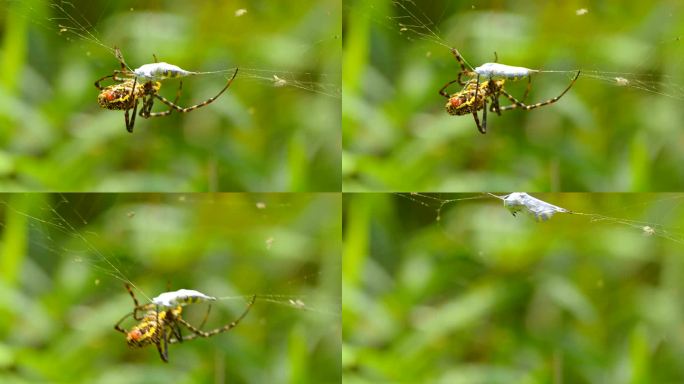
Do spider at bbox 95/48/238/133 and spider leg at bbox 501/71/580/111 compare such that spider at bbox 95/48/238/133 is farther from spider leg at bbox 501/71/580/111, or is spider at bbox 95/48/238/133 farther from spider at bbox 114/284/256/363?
spider leg at bbox 501/71/580/111

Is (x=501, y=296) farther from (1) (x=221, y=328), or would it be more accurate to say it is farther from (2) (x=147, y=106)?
(2) (x=147, y=106)

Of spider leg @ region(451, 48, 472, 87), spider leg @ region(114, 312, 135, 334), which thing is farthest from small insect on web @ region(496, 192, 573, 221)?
spider leg @ region(114, 312, 135, 334)

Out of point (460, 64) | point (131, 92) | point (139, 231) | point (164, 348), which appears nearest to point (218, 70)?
point (131, 92)

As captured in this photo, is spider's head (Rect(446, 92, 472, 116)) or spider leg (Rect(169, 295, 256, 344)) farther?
spider leg (Rect(169, 295, 256, 344))

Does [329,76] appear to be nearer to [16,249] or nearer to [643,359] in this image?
[16,249]

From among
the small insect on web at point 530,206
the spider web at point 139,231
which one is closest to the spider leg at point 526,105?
the small insect on web at point 530,206

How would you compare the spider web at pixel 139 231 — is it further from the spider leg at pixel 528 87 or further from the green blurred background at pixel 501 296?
the spider leg at pixel 528 87
